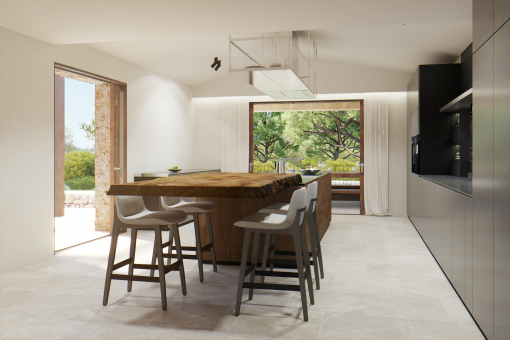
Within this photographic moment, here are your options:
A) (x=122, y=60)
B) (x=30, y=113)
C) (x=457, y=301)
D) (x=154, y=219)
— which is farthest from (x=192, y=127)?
(x=457, y=301)

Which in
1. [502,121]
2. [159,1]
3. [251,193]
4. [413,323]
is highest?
[159,1]

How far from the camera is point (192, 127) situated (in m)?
8.50

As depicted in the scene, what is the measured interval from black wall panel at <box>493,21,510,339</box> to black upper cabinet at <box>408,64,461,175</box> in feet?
11.9

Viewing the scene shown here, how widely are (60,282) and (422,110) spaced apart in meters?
4.88

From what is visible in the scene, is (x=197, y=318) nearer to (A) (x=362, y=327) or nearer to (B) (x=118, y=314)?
(B) (x=118, y=314)

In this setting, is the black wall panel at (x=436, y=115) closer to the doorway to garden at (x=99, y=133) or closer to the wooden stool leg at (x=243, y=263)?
the wooden stool leg at (x=243, y=263)

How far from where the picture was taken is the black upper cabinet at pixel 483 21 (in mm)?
2344

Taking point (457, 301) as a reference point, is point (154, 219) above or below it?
above

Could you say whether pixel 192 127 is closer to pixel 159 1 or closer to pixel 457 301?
pixel 159 1

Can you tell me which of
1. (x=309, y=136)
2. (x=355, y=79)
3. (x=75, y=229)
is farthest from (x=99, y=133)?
(x=309, y=136)

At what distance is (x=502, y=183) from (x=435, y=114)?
3.92 m

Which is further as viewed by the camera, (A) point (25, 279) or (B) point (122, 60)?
(B) point (122, 60)

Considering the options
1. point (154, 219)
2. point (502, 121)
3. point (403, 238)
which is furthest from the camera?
point (403, 238)

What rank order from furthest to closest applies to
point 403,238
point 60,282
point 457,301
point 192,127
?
point 192,127 → point 403,238 → point 60,282 → point 457,301
